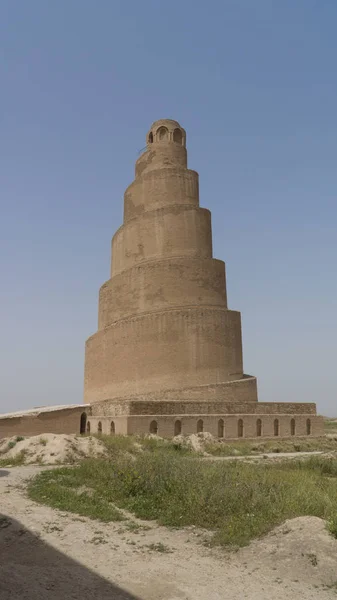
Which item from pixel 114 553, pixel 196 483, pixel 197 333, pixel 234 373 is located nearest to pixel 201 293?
pixel 197 333

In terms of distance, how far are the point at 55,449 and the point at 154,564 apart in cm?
1120

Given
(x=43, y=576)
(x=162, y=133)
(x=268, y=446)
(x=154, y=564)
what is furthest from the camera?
(x=162, y=133)

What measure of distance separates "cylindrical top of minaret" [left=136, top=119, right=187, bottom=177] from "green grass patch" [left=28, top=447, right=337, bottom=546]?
25.9m

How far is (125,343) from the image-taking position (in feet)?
95.0

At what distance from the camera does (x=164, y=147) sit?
112 ft

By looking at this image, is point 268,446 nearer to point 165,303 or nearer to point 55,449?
point 165,303

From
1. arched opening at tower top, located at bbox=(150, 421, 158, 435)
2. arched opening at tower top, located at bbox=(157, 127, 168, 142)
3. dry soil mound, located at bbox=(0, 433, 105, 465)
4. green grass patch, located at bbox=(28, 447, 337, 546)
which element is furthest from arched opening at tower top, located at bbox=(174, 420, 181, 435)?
arched opening at tower top, located at bbox=(157, 127, 168, 142)

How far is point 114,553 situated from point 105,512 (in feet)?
6.62

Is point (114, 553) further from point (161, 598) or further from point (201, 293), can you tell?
point (201, 293)

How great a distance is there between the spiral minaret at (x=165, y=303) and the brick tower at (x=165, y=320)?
59 millimetres

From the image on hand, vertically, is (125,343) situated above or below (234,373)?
above

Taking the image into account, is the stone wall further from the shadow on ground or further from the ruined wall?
the shadow on ground

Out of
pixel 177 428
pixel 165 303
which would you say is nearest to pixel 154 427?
pixel 177 428

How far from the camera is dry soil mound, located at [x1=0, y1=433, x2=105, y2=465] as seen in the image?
16.0 m
